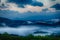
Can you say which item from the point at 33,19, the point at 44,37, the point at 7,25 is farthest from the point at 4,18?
the point at 44,37

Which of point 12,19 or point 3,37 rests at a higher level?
point 12,19

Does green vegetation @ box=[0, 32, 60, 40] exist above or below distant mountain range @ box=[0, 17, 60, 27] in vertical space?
below

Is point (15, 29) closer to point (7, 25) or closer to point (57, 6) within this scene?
point (7, 25)

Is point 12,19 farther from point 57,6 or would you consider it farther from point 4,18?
point 57,6

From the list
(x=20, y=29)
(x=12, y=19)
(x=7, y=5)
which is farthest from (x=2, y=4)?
(x=20, y=29)

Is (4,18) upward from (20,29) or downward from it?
upward

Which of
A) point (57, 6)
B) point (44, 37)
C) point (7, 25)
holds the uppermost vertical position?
point (57, 6)

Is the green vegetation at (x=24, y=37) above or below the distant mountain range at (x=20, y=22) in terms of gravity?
below

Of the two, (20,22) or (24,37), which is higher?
(20,22)
